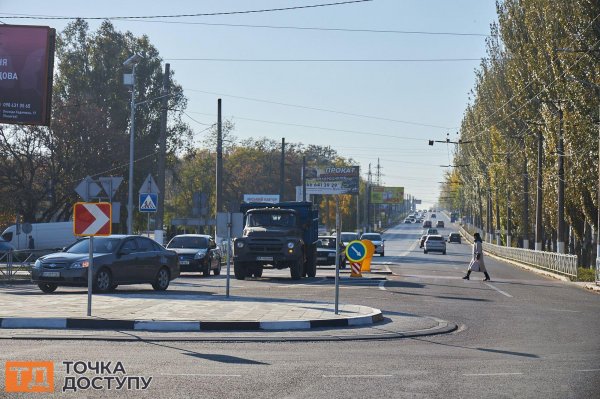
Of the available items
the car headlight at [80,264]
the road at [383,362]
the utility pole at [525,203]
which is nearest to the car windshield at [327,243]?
the car headlight at [80,264]

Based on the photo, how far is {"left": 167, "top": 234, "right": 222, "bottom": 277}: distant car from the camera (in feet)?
124

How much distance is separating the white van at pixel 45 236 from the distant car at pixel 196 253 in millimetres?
27215

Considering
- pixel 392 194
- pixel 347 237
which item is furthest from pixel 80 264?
pixel 392 194

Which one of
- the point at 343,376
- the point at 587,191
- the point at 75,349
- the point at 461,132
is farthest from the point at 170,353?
the point at 461,132

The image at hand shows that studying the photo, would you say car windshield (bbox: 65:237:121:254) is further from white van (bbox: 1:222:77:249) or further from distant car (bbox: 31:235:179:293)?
white van (bbox: 1:222:77:249)

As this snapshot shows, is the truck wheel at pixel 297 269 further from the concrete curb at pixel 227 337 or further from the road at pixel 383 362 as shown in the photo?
the concrete curb at pixel 227 337

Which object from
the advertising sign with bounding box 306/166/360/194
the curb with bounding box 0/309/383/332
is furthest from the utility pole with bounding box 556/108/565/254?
the advertising sign with bounding box 306/166/360/194

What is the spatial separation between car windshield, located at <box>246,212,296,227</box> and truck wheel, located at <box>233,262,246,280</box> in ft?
4.93

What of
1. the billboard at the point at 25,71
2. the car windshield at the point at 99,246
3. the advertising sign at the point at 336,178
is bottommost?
the car windshield at the point at 99,246

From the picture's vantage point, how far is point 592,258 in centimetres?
6506

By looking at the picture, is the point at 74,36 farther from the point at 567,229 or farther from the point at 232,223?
the point at 232,223

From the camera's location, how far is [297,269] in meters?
34.7

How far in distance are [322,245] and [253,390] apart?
118ft

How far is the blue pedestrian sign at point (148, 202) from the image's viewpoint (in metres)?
37.6
